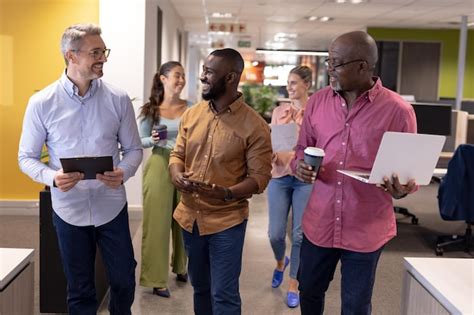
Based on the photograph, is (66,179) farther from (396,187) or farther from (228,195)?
(396,187)

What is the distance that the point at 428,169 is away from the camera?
2.06 metres

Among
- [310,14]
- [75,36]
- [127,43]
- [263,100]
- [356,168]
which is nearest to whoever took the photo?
[356,168]

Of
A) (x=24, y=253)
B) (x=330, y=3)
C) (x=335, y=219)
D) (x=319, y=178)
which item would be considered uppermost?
(x=330, y=3)

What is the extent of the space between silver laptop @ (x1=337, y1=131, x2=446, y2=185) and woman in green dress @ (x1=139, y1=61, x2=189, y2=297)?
163cm

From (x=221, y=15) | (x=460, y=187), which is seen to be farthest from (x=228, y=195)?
(x=221, y=15)

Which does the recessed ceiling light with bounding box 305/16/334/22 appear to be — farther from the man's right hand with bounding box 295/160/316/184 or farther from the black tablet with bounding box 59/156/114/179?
the black tablet with bounding box 59/156/114/179

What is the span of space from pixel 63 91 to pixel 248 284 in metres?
2.17

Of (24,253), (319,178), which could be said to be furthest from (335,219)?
(24,253)

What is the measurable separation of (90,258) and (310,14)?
8.43m

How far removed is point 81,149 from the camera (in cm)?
233

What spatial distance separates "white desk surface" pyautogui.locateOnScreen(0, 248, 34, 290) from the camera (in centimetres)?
189

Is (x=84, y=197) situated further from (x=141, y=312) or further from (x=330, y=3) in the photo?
(x=330, y=3)

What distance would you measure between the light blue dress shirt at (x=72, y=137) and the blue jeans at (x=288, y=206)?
1.35 meters

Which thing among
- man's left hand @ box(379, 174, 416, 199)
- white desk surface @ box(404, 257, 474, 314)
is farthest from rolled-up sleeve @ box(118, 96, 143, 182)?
white desk surface @ box(404, 257, 474, 314)
